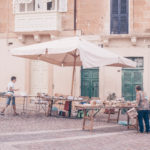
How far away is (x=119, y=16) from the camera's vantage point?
19297 millimetres

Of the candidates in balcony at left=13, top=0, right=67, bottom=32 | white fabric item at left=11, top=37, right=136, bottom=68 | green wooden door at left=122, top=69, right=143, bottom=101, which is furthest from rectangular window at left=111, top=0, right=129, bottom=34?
white fabric item at left=11, top=37, right=136, bottom=68

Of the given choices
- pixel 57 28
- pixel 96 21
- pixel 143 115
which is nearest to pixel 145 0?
pixel 96 21

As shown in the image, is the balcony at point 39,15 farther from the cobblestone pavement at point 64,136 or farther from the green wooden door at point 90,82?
the cobblestone pavement at point 64,136

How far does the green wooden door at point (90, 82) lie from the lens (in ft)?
62.6

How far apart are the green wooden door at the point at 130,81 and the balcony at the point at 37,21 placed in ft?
13.9

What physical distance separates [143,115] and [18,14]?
443 inches

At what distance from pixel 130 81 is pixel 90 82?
80.3 inches

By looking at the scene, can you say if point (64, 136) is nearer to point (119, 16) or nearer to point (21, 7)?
point (119, 16)

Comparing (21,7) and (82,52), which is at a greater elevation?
(21,7)

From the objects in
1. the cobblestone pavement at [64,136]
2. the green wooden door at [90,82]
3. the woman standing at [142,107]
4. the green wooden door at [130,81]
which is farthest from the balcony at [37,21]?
the woman standing at [142,107]

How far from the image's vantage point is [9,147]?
25.3ft

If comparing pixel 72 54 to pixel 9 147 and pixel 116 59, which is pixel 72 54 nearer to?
pixel 116 59

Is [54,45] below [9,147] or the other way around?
the other way around

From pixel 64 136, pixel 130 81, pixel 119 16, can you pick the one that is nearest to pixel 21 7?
pixel 119 16
